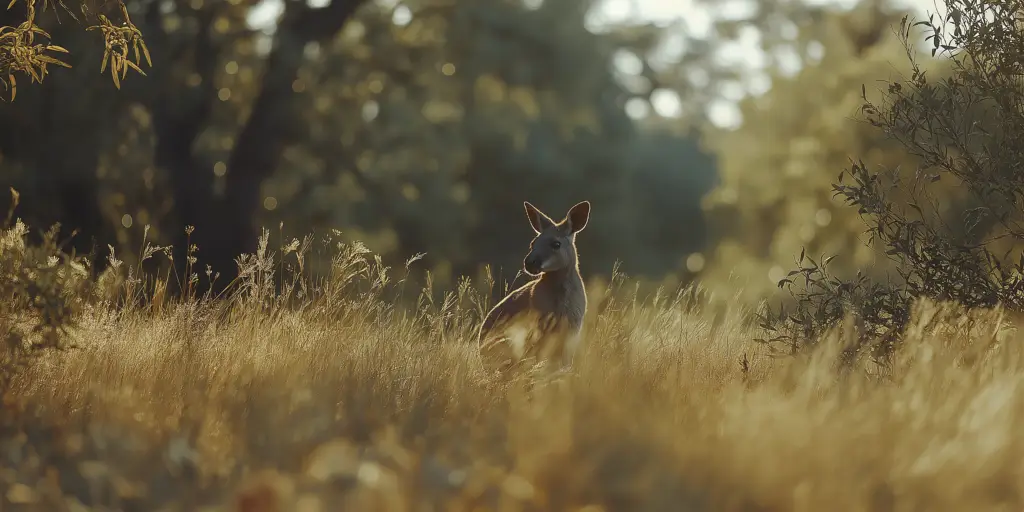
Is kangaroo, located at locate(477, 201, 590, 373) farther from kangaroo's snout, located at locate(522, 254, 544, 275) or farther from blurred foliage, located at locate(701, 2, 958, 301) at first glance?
blurred foliage, located at locate(701, 2, 958, 301)

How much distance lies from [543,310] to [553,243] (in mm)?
906

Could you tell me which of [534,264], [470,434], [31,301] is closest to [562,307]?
[534,264]

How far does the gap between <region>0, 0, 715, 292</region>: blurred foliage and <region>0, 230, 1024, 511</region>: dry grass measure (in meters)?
12.3

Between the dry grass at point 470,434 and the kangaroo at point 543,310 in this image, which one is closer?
the dry grass at point 470,434

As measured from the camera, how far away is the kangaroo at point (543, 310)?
8.33 meters

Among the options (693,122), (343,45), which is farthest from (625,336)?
(693,122)

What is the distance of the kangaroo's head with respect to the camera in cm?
959

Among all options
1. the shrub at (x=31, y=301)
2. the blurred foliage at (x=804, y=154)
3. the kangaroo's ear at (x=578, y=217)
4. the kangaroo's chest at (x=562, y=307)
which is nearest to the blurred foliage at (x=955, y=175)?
the kangaroo's chest at (x=562, y=307)

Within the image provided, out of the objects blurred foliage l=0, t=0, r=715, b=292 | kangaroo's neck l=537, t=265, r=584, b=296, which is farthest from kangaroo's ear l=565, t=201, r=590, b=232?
blurred foliage l=0, t=0, r=715, b=292

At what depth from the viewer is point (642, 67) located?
120 ft

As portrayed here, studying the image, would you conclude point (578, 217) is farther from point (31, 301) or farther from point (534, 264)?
point (31, 301)

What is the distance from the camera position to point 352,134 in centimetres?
2459

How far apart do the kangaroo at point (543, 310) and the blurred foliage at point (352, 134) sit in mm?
10202

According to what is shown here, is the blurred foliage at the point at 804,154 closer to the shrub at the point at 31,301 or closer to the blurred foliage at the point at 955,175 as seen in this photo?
the blurred foliage at the point at 955,175
